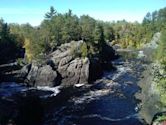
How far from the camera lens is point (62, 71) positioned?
93.1m

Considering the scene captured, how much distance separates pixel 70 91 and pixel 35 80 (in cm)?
1334

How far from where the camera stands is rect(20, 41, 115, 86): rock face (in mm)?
90000

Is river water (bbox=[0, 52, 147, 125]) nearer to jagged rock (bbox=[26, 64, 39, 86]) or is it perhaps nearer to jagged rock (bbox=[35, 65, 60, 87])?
jagged rock (bbox=[35, 65, 60, 87])

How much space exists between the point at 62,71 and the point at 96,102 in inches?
953

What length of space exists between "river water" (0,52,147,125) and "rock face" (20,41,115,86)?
317cm

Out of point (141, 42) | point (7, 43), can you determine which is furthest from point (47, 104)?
point (141, 42)

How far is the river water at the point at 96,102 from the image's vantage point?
6012 centimetres

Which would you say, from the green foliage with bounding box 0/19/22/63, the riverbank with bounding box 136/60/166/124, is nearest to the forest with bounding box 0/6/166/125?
the green foliage with bounding box 0/19/22/63

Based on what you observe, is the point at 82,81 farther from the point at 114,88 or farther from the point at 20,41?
the point at 20,41

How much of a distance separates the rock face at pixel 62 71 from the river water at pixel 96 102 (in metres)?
3.17

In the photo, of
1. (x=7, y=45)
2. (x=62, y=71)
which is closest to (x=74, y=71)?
(x=62, y=71)

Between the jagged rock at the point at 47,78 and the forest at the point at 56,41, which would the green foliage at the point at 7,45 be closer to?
the forest at the point at 56,41

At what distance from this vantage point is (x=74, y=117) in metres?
61.7

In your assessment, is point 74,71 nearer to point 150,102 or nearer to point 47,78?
point 47,78
